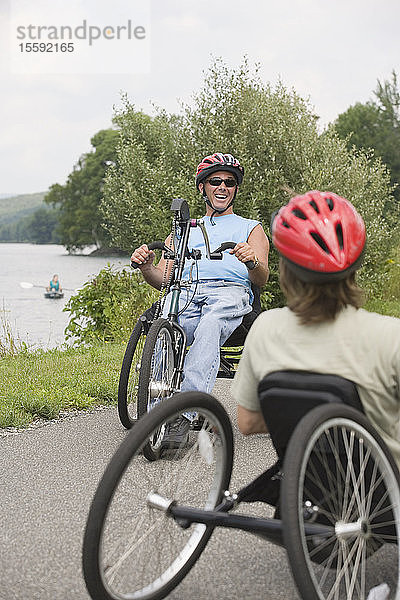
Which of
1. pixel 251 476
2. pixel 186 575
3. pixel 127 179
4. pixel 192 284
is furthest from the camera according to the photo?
pixel 127 179

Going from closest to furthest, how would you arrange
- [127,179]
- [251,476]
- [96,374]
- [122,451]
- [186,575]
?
[122,451] < [186,575] < [251,476] < [96,374] < [127,179]

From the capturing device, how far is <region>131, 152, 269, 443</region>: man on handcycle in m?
4.78

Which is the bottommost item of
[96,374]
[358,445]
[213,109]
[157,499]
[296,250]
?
[96,374]

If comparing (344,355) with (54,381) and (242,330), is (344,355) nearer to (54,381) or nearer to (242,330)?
(242,330)

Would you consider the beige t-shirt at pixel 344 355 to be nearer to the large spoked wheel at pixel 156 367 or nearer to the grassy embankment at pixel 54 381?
the large spoked wheel at pixel 156 367

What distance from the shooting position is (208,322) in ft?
16.0

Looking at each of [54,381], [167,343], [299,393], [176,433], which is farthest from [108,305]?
[299,393]

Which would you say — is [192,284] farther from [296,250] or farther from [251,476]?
[296,250]

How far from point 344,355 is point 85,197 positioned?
6991cm

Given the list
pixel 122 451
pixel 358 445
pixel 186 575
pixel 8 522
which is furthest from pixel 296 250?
pixel 8 522

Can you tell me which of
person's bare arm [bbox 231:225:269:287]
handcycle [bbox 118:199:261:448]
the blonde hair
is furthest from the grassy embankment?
the blonde hair

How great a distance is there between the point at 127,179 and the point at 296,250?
15030mm

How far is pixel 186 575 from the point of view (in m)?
2.92

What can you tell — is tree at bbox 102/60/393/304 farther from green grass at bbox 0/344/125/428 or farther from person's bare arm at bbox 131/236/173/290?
person's bare arm at bbox 131/236/173/290
